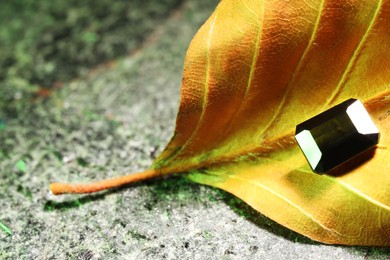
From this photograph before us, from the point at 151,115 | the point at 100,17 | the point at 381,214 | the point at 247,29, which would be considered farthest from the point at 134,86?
the point at 381,214

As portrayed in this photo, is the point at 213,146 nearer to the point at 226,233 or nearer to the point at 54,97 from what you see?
the point at 226,233

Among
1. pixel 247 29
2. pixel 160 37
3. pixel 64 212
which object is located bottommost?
pixel 64 212

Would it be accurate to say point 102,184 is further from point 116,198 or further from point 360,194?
point 360,194

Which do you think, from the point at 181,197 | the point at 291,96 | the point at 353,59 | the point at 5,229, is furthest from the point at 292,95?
the point at 5,229

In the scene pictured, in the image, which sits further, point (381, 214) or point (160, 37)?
point (160, 37)

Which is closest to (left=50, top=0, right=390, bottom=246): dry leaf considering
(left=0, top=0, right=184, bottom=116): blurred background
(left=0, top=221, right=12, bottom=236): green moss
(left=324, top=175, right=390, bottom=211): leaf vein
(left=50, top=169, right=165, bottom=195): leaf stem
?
(left=324, top=175, right=390, bottom=211): leaf vein

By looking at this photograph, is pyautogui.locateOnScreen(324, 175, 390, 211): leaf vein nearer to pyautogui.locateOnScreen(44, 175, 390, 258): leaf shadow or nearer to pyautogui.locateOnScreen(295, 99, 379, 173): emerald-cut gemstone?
pyautogui.locateOnScreen(295, 99, 379, 173): emerald-cut gemstone
